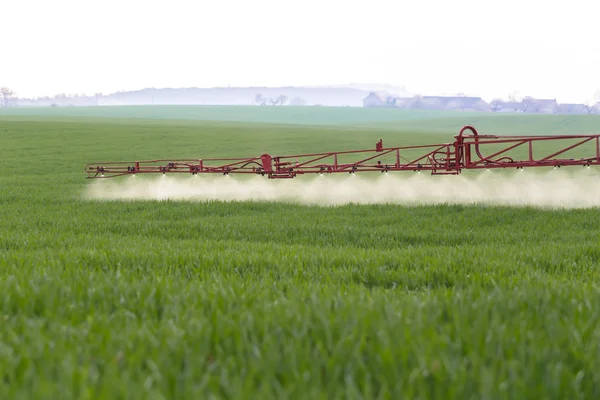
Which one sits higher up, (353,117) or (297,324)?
(353,117)

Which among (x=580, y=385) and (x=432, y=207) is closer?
(x=580, y=385)

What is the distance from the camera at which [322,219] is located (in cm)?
1441

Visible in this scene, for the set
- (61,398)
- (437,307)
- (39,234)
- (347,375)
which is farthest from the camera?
(39,234)

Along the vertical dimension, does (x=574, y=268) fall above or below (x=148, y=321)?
below

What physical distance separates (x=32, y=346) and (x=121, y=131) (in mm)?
76066

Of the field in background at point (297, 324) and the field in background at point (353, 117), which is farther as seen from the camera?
the field in background at point (353, 117)

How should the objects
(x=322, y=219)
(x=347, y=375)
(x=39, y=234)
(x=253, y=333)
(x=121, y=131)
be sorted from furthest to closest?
(x=121, y=131)
(x=322, y=219)
(x=39, y=234)
(x=253, y=333)
(x=347, y=375)

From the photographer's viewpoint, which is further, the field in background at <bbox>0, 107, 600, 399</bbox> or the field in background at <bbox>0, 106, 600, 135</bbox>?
the field in background at <bbox>0, 106, 600, 135</bbox>

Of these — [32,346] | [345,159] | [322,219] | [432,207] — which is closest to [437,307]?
[32,346]

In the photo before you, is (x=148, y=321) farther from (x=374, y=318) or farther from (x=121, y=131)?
(x=121, y=131)

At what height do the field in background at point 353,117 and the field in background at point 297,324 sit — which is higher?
the field in background at point 353,117

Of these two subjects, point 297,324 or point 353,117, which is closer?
point 297,324

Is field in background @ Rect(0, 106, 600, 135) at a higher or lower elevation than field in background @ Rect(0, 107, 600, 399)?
higher

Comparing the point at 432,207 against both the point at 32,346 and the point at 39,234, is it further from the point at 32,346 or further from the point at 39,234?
the point at 32,346
